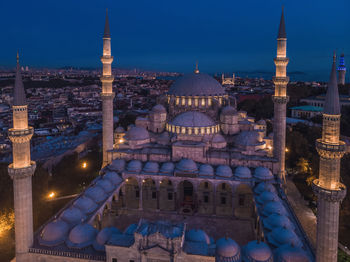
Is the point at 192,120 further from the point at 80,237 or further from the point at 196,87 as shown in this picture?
the point at 80,237

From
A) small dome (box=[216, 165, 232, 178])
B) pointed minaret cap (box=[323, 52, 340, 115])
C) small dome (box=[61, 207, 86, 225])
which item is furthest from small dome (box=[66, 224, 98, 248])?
pointed minaret cap (box=[323, 52, 340, 115])

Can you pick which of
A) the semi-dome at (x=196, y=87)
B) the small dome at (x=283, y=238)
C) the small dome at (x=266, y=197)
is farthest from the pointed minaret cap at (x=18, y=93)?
the semi-dome at (x=196, y=87)

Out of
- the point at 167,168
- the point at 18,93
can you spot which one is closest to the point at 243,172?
the point at 167,168

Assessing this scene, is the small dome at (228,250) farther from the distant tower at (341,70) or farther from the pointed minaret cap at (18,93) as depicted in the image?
the distant tower at (341,70)

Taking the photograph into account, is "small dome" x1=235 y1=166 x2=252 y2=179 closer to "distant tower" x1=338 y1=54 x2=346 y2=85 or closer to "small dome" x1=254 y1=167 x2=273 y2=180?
"small dome" x1=254 y1=167 x2=273 y2=180

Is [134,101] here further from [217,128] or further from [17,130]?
[17,130]

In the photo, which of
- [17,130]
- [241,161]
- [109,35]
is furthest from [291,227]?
[109,35]

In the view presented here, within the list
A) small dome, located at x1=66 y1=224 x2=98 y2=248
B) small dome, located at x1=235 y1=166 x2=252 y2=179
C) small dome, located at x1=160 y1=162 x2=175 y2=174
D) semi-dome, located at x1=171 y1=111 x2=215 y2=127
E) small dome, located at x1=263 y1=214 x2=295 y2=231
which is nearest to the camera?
small dome, located at x1=66 y1=224 x2=98 y2=248
